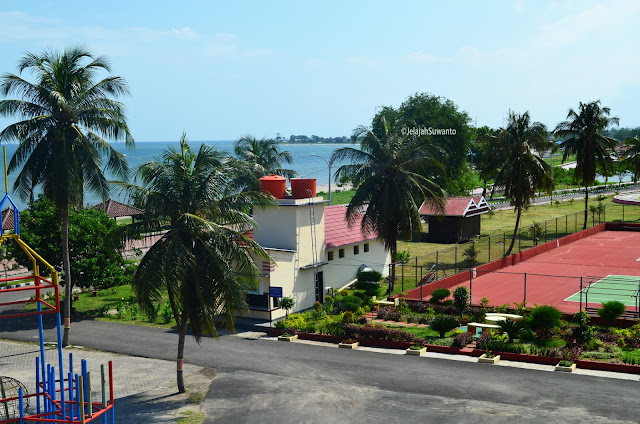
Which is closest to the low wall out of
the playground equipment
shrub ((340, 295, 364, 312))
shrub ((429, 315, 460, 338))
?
shrub ((340, 295, 364, 312))

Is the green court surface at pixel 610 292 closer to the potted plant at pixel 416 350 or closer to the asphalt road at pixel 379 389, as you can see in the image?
the potted plant at pixel 416 350

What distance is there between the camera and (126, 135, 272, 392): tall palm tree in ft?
65.6

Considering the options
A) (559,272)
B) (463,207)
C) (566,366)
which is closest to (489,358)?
(566,366)

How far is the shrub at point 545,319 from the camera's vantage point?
26.0 meters

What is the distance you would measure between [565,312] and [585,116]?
32204 mm

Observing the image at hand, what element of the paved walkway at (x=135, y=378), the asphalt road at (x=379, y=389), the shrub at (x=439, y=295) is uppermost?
the shrub at (x=439, y=295)

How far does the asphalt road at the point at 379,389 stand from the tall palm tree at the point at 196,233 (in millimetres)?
2770

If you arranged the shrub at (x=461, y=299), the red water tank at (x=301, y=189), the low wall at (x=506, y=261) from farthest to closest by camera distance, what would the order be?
the low wall at (x=506, y=261) < the red water tank at (x=301, y=189) < the shrub at (x=461, y=299)

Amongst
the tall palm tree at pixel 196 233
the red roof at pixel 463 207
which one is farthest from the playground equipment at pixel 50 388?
the red roof at pixel 463 207

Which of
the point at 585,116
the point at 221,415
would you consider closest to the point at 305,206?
the point at 221,415

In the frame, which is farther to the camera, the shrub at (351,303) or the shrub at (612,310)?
the shrub at (351,303)

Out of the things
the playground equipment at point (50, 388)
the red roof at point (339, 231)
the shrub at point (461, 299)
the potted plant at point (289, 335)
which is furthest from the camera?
the red roof at point (339, 231)

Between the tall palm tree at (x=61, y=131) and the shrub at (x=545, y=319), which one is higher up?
the tall palm tree at (x=61, y=131)

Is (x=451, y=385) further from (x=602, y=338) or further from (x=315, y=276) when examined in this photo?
(x=315, y=276)
